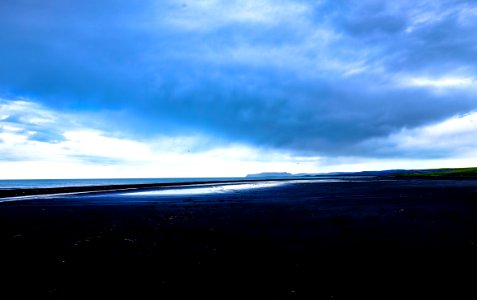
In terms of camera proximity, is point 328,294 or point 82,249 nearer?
point 328,294

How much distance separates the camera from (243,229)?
653 inches

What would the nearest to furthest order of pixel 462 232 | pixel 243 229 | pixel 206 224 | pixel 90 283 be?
pixel 90 283
pixel 462 232
pixel 243 229
pixel 206 224

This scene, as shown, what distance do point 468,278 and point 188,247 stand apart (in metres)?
9.20

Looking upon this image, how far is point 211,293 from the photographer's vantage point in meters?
7.51

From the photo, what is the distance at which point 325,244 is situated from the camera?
12.4m

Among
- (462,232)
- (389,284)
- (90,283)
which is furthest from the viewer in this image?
(462,232)

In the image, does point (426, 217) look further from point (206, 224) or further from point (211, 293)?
point (211, 293)

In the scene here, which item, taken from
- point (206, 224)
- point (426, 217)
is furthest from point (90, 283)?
point (426, 217)

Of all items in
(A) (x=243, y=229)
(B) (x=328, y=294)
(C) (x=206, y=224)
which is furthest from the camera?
(C) (x=206, y=224)

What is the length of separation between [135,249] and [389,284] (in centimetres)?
924

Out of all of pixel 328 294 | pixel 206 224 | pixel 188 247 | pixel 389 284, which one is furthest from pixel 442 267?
pixel 206 224

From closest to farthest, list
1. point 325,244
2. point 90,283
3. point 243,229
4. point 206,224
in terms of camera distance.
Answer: point 90,283, point 325,244, point 243,229, point 206,224

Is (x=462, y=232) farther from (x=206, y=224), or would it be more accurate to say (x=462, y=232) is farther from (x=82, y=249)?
(x=82, y=249)

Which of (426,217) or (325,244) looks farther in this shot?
(426,217)
